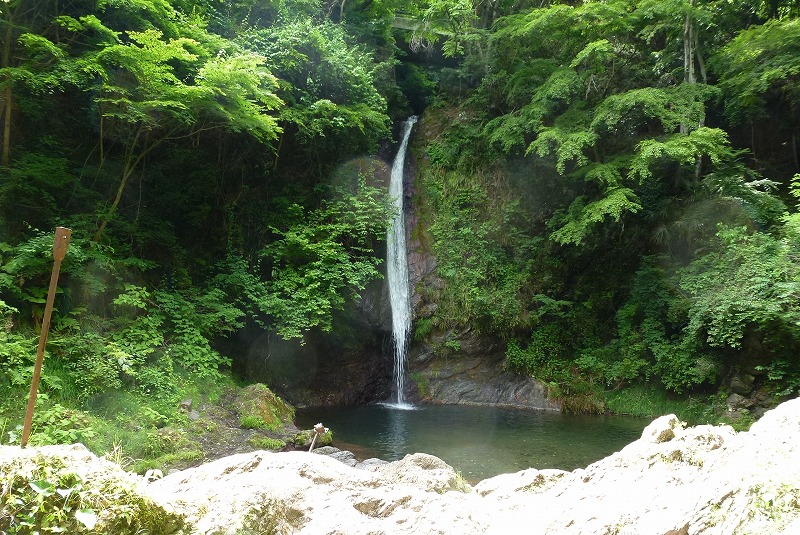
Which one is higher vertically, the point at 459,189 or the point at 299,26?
the point at 299,26

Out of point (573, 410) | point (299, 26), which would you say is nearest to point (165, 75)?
point (299, 26)

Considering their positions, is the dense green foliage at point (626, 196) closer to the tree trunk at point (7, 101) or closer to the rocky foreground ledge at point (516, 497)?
the rocky foreground ledge at point (516, 497)

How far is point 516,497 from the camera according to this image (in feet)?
10.9

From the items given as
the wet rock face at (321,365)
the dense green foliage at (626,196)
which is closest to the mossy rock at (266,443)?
the wet rock face at (321,365)

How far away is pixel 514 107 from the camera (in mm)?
15625

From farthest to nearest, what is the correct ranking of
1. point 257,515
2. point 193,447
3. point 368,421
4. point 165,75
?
point 368,421 → point 165,75 → point 193,447 → point 257,515

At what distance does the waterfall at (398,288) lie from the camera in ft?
47.8

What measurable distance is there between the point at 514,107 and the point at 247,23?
837 cm

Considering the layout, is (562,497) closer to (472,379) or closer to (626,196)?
(626,196)

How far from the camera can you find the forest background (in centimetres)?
843

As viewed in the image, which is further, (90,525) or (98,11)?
(98,11)

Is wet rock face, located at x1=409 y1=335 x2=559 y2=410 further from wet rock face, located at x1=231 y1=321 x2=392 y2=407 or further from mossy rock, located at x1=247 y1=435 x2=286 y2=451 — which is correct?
mossy rock, located at x1=247 y1=435 x2=286 y2=451

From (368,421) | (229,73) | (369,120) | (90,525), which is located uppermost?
(369,120)

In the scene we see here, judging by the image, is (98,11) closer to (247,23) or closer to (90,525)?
(247,23)
